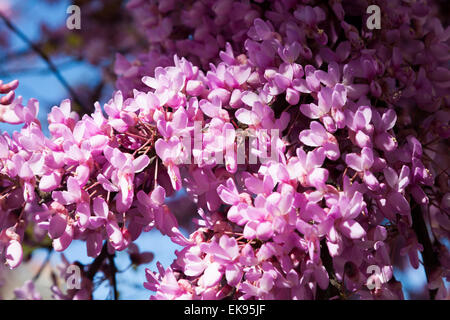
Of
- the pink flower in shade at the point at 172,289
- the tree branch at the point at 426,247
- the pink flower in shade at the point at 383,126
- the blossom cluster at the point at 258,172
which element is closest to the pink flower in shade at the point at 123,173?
the blossom cluster at the point at 258,172

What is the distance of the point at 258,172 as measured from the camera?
68 cm

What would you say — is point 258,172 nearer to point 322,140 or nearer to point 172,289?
point 322,140

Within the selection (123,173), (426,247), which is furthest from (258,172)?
(426,247)

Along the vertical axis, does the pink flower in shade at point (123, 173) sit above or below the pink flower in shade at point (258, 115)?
below

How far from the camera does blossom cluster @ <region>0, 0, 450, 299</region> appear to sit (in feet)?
2.12

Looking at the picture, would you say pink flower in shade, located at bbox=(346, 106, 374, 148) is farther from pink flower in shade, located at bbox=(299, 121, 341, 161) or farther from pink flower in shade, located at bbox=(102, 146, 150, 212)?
pink flower in shade, located at bbox=(102, 146, 150, 212)

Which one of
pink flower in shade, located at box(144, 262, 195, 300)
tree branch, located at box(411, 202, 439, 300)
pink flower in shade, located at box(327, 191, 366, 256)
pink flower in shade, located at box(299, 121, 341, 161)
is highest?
pink flower in shade, located at box(299, 121, 341, 161)

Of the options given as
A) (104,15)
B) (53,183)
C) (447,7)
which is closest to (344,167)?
(53,183)

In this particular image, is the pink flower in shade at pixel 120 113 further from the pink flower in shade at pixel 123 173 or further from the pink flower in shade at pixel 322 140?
the pink flower in shade at pixel 322 140

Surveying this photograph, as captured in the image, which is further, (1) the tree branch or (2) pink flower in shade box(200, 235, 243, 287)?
(1) the tree branch

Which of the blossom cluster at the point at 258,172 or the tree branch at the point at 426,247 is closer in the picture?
the blossom cluster at the point at 258,172

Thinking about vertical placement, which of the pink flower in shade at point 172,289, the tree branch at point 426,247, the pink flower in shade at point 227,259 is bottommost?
the tree branch at point 426,247

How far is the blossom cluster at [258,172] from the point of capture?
0.65m

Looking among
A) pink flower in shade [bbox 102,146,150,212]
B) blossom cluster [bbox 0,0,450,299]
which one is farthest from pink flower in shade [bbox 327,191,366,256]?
pink flower in shade [bbox 102,146,150,212]
